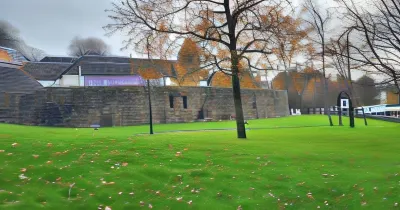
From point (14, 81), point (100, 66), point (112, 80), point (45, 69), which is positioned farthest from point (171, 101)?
point (45, 69)

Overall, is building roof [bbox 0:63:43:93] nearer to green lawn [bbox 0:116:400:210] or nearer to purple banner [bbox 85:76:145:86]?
purple banner [bbox 85:76:145:86]

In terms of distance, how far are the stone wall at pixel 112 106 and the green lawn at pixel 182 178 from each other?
93.2 ft

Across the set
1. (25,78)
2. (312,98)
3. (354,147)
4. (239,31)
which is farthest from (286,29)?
(312,98)

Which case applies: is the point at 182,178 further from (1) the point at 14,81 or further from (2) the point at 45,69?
(2) the point at 45,69

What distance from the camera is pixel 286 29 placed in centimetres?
1517

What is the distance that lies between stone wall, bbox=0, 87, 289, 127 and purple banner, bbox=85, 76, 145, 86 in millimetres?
4615

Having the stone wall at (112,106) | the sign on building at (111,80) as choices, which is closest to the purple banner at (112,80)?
the sign on building at (111,80)

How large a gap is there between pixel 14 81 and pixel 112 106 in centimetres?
940

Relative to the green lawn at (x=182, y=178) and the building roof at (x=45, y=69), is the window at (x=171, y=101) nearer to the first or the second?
the building roof at (x=45, y=69)

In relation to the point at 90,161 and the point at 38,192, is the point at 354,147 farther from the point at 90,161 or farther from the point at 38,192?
the point at 38,192

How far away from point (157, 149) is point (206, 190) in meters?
3.25

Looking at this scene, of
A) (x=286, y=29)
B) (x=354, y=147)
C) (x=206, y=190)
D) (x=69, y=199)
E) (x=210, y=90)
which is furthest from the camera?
(x=210, y=90)

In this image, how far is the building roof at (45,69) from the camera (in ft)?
153

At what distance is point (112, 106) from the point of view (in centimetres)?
4012
